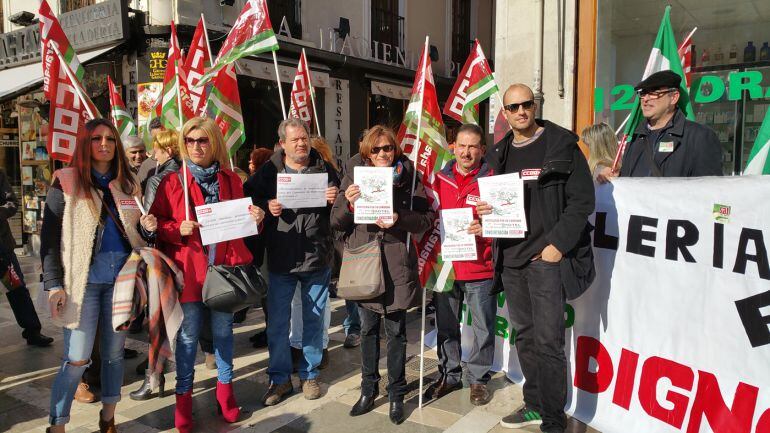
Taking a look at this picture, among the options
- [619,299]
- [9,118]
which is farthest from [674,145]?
[9,118]

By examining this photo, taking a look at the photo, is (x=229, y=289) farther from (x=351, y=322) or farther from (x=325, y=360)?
(x=351, y=322)

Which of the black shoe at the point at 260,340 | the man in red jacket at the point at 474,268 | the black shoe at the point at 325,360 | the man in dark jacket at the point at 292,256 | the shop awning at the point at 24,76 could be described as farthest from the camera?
the shop awning at the point at 24,76

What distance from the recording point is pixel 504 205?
345 cm

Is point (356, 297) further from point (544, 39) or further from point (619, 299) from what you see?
point (544, 39)

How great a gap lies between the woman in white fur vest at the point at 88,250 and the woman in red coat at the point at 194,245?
0.20 metres

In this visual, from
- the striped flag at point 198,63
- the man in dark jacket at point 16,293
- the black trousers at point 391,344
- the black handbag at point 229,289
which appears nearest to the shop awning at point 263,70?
the striped flag at point 198,63

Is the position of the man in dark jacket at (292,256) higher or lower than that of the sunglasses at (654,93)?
lower

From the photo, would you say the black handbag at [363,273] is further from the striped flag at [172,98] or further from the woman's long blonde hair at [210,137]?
the striped flag at [172,98]

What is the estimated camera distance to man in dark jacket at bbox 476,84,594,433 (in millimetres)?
3307

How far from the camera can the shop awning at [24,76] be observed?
926cm

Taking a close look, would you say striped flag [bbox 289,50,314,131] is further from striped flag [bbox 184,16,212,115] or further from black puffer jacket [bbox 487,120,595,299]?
black puffer jacket [bbox 487,120,595,299]

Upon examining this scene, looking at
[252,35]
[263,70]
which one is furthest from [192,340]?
[263,70]

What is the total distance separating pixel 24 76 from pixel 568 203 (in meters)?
12.0

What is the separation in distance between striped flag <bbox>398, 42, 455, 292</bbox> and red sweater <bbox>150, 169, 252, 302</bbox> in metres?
1.42
